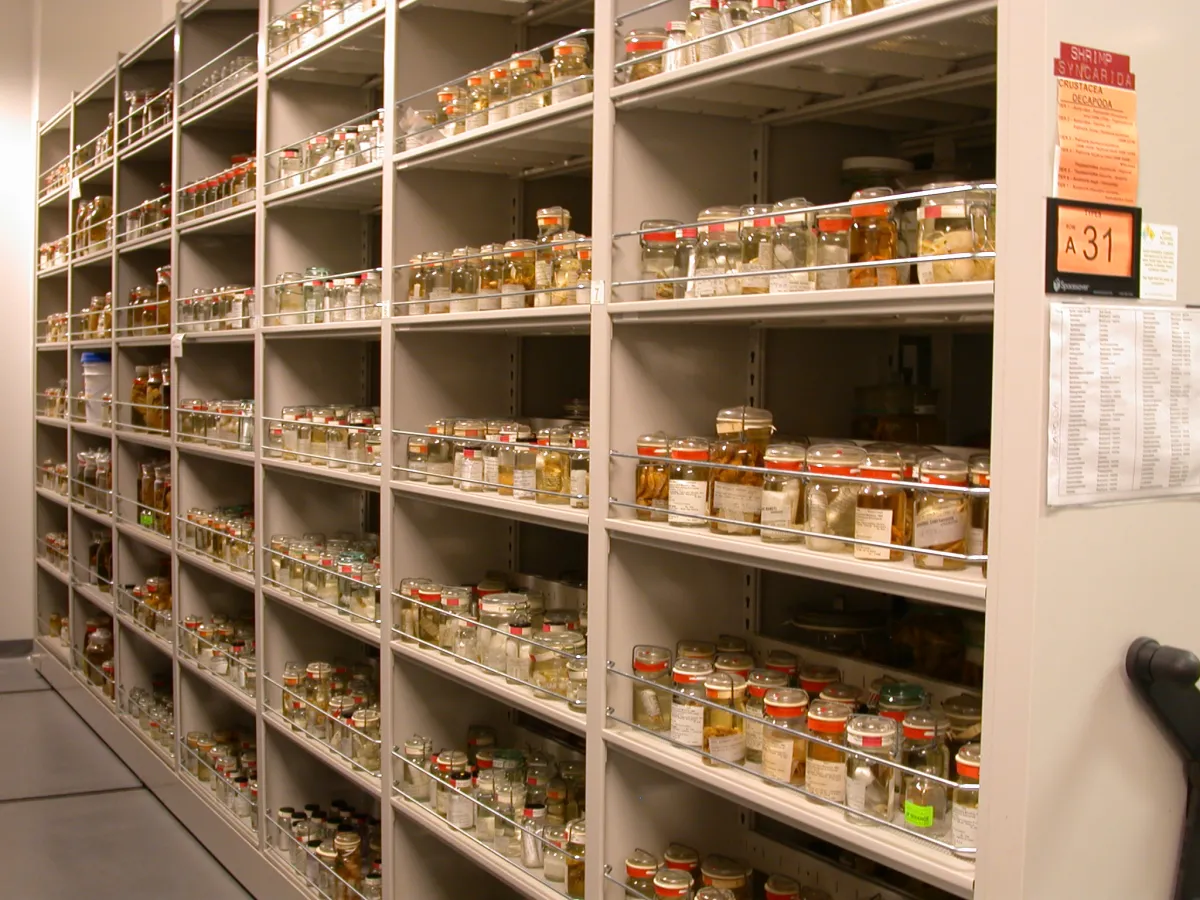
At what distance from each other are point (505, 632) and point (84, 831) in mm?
2485

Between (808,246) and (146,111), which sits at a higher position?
(146,111)

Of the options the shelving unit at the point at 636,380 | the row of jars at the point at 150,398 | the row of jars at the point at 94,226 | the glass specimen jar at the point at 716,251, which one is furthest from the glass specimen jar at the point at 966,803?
the row of jars at the point at 94,226

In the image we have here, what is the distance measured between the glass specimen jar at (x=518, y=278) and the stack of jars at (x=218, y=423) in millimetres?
1600

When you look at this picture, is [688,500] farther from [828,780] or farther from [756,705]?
[828,780]

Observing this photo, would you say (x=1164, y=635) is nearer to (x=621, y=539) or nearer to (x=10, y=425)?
(x=621, y=539)

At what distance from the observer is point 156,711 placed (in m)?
4.68

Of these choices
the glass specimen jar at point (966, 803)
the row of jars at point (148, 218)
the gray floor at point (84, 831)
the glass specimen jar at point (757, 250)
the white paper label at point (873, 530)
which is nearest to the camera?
the glass specimen jar at point (966, 803)

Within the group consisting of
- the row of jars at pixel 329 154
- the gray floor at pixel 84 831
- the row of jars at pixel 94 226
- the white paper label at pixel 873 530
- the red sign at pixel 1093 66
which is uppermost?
the row of jars at pixel 94 226

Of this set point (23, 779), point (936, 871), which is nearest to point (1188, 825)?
point (936, 871)

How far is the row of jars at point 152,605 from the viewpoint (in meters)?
4.51

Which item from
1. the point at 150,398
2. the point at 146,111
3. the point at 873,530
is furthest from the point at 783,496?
the point at 146,111

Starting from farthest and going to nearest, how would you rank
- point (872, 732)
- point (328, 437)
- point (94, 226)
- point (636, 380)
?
point (94, 226), point (328, 437), point (636, 380), point (872, 732)

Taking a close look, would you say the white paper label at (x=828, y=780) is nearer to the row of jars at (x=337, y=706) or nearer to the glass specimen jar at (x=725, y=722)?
the glass specimen jar at (x=725, y=722)

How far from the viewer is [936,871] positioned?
1.43m
